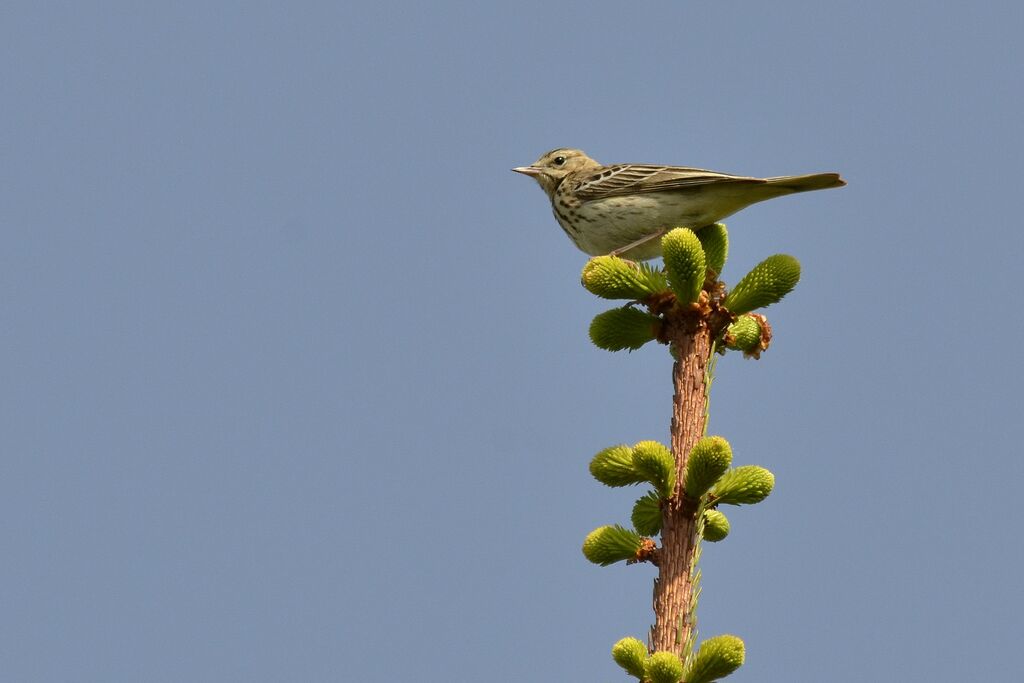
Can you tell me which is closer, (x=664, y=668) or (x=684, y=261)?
(x=664, y=668)

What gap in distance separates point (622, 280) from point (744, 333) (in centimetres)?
68

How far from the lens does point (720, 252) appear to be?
6535 millimetres

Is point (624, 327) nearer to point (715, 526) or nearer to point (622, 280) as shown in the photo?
point (622, 280)

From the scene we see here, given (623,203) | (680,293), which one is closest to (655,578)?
(680,293)

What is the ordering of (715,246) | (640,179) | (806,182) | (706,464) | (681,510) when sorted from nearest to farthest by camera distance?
(706,464) < (681,510) < (715,246) < (806,182) < (640,179)

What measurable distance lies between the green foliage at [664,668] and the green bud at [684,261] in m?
1.84

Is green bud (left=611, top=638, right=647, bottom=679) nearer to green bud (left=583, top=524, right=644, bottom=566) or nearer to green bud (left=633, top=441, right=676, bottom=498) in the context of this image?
green bud (left=583, top=524, right=644, bottom=566)

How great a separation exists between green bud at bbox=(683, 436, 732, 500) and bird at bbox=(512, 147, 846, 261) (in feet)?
9.89

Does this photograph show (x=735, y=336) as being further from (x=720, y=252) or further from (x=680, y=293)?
(x=720, y=252)

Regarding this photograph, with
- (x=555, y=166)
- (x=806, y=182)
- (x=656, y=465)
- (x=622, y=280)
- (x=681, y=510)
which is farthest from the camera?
(x=555, y=166)

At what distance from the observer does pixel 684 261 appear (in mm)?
5293

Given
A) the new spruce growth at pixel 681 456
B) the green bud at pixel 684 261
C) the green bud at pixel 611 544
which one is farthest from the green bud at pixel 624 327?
the green bud at pixel 611 544

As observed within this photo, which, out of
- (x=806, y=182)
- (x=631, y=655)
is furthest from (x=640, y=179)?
(x=631, y=655)

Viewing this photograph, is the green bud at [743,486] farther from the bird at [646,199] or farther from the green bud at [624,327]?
the bird at [646,199]
